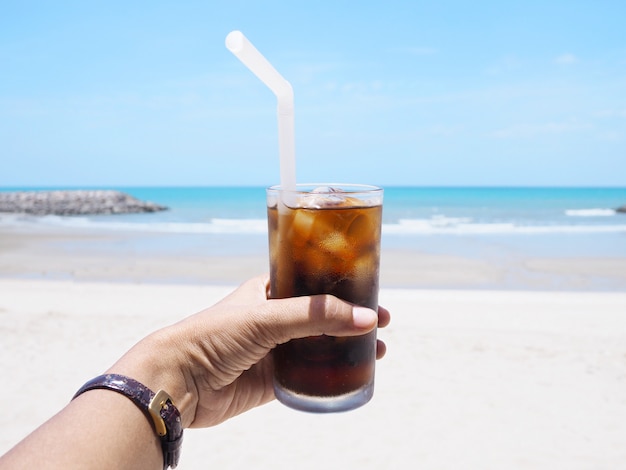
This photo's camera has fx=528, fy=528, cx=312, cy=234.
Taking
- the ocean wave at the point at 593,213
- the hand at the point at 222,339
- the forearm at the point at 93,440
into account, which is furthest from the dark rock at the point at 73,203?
the forearm at the point at 93,440

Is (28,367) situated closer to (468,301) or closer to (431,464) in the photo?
(431,464)

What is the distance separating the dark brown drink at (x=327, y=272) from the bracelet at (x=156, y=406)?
0.45m

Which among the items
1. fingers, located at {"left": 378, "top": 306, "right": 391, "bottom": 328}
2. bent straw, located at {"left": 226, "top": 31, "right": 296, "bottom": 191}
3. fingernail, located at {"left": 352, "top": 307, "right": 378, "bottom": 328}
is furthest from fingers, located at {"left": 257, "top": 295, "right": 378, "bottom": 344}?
fingers, located at {"left": 378, "top": 306, "right": 391, "bottom": 328}

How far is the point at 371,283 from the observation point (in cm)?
188

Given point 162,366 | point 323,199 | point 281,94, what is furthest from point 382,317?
point 281,94

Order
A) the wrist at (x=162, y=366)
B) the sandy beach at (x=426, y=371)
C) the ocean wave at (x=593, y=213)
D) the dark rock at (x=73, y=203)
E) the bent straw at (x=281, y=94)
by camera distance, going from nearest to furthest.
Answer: the bent straw at (x=281, y=94) < the wrist at (x=162, y=366) < the sandy beach at (x=426, y=371) < the ocean wave at (x=593, y=213) < the dark rock at (x=73, y=203)

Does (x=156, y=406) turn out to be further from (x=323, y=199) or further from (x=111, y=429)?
(x=323, y=199)

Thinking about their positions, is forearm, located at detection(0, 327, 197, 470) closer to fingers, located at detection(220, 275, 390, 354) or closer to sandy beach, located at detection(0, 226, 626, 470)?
fingers, located at detection(220, 275, 390, 354)

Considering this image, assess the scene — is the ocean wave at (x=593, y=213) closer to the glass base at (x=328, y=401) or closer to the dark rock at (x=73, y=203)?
the dark rock at (x=73, y=203)

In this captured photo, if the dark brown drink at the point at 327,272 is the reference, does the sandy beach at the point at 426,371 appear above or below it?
below

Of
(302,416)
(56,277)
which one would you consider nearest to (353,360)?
(302,416)

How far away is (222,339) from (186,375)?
17cm

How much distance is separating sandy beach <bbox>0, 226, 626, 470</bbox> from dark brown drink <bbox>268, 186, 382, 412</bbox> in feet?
6.70

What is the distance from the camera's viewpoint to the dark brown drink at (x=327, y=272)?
5.76ft
